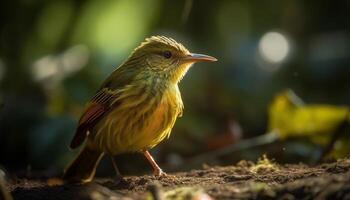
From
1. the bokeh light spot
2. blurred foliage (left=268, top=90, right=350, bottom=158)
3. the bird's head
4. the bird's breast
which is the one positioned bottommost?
blurred foliage (left=268, top=90, right=350, bottom=158)

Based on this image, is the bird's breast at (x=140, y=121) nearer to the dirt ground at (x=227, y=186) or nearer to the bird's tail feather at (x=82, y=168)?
the bird's tail feather at (x=82, y=168)

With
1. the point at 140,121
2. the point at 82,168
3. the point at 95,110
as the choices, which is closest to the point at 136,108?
the point at 140,121

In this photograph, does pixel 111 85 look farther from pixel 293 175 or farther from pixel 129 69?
pixel 293 175

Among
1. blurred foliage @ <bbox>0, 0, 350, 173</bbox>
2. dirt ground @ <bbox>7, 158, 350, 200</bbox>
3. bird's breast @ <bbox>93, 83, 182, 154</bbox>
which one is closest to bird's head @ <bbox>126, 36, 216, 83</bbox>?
bird's breast @ <bbox>93, 83, 182, 154</bbox>

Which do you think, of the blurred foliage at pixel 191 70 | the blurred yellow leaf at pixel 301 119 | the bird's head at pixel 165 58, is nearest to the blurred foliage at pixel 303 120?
the blurred yellow leaf at pixel 301 119

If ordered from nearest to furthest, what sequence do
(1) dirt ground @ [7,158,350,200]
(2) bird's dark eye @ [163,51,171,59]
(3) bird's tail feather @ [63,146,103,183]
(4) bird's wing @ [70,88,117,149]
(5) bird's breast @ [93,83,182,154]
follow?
(1) dirt ground @ [7,158,350,200] < (5) bird's breast @ [93,83,182,154] < (4) bird's wing @ [70,88,117,149] < (3) bird's tail feather @ [63,146,103,183] < (2) bird's dark eye @ [163,51,171,59]

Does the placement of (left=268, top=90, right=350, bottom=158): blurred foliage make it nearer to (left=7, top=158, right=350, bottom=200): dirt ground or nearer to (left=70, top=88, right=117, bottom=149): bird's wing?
(left=7, top=158, right=350, bottom=200): dirt ground

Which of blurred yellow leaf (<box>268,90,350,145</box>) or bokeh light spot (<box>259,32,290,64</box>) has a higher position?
bokeh light spot (<box>259,32,290,64</box>)

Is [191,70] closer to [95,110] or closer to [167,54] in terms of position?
[167,54]

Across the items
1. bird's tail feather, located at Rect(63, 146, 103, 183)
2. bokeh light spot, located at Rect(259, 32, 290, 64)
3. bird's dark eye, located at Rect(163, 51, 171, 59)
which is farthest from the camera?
bokeh light spot, located at Rect(259, 32, 290, 64)
